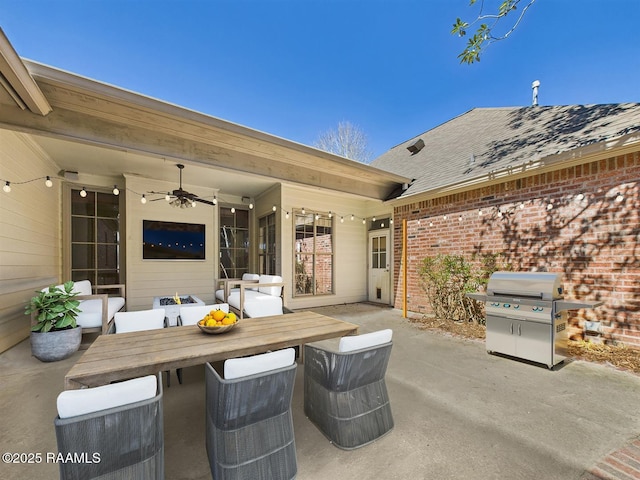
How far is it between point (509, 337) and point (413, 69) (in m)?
8.66

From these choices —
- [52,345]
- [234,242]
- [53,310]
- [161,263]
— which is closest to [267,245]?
[234,242]

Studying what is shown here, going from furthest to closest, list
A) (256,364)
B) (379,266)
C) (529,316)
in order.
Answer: (379,266), (529,316), (256,364)

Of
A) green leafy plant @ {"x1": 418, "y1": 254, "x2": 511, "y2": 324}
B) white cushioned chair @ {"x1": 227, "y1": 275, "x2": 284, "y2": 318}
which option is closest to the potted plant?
white cushioned chair @ {"x1": 227, "y1": 275, "x2": 284, "y2": 318}

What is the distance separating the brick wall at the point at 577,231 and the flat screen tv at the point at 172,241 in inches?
238

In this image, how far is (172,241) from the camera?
6656 mm

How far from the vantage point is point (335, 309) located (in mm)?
6777

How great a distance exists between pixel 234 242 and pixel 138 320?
5157 mm

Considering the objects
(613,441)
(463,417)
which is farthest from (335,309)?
(613,441)

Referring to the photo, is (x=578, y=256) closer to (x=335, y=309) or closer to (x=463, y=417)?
(x=463, y=417)

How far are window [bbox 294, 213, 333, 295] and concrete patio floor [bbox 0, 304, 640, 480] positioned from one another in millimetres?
3888

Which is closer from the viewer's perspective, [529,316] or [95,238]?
[529,316]

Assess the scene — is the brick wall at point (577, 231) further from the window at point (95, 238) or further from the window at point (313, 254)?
the window at point (95, 238)

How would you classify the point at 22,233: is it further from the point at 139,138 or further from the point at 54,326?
the point at 139,138

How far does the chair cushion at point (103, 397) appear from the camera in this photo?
1.15 metres
